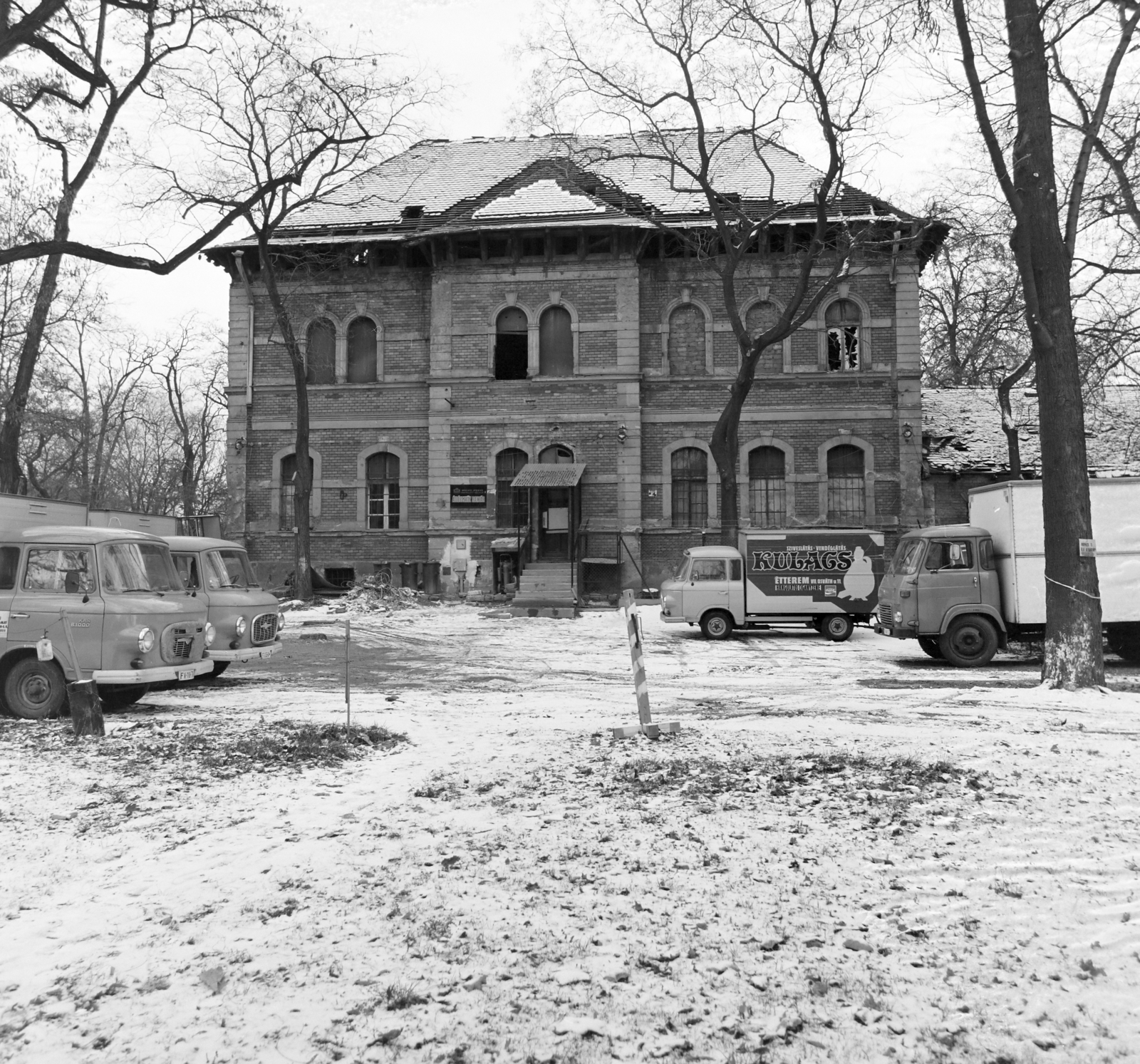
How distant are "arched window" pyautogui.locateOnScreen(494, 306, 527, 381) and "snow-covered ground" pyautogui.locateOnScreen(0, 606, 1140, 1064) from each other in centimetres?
2054

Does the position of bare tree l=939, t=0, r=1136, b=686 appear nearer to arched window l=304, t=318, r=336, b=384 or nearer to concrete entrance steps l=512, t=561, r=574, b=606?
concrete entrance steps l=512, t=561, r=574, b=606

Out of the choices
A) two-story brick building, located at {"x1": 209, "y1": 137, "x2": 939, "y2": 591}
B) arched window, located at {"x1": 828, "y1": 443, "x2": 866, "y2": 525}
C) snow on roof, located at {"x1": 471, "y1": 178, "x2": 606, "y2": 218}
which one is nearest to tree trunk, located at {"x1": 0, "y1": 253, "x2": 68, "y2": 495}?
two-story brick building, located at {"x1": 209, "y1": 137, "x2": 939, "y2": 591}

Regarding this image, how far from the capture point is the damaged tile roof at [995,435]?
2795cm

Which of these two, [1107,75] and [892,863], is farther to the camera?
[1107,75]

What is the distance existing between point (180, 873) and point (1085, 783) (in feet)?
18.9

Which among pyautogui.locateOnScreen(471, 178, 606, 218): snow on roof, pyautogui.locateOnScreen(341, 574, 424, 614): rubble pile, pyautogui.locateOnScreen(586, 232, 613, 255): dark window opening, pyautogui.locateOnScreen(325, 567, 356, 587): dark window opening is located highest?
pyautogui.locateOnScreen(471, 178, 606, 218): snow on roof

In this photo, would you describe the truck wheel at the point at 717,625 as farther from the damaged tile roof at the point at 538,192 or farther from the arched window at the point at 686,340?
the damaged tile roof at the point at 538,192

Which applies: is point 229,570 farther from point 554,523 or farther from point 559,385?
point 559,385

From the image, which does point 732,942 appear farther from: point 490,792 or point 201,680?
point 201,680

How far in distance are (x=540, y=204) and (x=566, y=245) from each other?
1.81 m

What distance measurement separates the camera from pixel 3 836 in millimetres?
5523

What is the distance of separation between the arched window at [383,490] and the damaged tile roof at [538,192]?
6738mm

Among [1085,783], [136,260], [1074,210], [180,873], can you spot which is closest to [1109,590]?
[1074,210]

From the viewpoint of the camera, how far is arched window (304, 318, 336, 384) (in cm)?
2930
